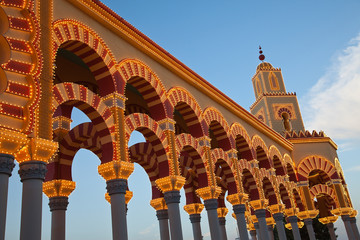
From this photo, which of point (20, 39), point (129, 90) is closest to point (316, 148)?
point (129, 90)

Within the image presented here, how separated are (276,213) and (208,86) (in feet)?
27.1

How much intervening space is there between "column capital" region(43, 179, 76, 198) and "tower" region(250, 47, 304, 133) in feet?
67.0

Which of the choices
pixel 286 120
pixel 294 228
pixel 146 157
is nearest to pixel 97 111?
pixel 146 157

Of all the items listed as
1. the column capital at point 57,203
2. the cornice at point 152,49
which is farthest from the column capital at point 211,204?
the column capital at point 57,203

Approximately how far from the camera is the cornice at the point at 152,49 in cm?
995

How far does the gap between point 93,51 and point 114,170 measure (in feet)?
10.2

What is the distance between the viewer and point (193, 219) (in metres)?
16.4

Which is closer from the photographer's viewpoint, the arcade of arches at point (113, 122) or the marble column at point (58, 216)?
the arcade of arches at point (113, 122)

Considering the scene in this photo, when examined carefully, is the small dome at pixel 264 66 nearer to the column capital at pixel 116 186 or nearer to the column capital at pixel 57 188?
the column capital at pixel 57 188

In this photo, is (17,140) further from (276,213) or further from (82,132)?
(276,213)

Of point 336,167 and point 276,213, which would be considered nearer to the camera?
point 276,213

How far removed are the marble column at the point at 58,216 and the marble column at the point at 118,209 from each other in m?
2.20

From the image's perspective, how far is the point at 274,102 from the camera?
2953cm

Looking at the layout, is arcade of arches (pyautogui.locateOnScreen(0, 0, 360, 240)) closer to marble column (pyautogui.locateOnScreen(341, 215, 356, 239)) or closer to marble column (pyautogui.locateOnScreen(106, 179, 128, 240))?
marble column (pyautogui.locateOnScreen(106, 179, 128, 240))
